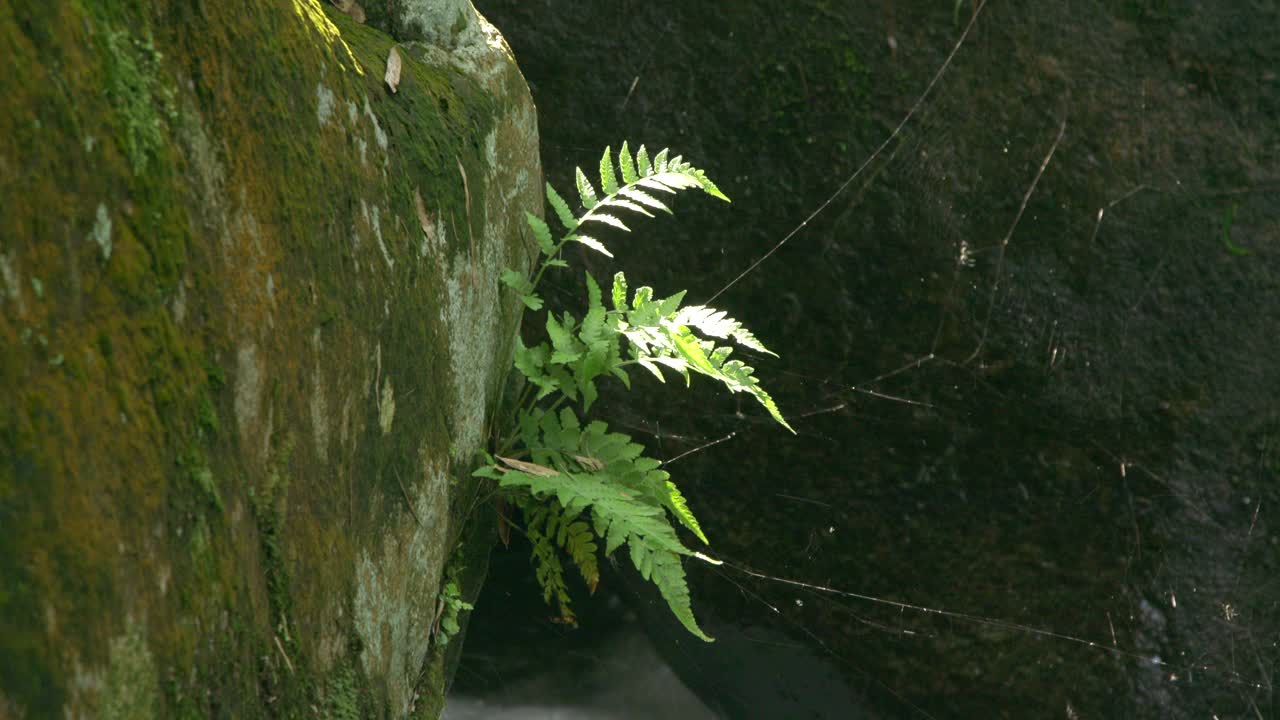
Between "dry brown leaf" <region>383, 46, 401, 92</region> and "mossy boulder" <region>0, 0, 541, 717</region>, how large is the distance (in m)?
0.03

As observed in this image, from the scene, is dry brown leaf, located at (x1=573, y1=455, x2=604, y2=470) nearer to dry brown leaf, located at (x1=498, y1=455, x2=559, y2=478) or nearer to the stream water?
dry brown leaf, located at (x1=498, y1=455, x2=559, y2=478)

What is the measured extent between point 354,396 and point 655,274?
177 cm

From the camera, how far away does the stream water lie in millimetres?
3369

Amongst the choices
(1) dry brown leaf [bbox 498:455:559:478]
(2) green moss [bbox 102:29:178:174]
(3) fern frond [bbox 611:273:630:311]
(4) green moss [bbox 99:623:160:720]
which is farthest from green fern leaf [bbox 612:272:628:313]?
(4) green moss [bbox 99:623:160:720]

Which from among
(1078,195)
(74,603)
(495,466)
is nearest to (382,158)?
(495,466)

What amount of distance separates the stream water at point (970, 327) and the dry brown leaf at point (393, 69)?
4.06 ft

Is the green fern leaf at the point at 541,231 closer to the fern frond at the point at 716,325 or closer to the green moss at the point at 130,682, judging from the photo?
the fern frond at the point at 716,325

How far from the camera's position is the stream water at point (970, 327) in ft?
11.1

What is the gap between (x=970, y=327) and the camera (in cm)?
342

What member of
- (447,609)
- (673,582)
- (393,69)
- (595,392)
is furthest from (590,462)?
(393,69)

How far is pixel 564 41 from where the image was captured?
11.4 ft

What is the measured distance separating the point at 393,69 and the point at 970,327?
1.96 m

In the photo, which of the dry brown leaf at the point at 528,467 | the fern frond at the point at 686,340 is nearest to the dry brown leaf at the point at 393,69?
the fern frond at the point at 686,340

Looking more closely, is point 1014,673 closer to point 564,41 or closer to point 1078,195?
point 1078,195
